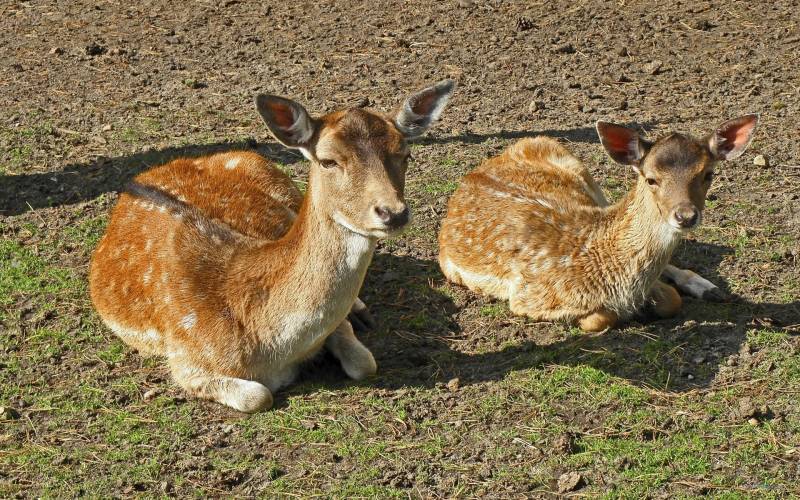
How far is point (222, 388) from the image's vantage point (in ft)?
19.2

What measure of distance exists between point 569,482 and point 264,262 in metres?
1.90

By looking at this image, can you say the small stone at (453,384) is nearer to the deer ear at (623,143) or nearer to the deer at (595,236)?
the deer at (595,236)

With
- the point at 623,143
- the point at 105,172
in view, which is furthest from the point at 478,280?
the point at 105,172

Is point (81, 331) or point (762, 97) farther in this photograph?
point (762, 97)

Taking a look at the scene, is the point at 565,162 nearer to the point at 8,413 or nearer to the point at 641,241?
the point at 641,241

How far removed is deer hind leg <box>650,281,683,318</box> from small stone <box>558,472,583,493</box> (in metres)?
1.79

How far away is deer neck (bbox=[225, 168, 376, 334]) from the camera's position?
5.59 meters

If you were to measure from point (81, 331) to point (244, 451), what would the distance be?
1684 millimetres

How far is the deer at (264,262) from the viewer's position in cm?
552

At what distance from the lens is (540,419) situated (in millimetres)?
5684

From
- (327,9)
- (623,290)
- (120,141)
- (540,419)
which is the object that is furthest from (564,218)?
(327,9)

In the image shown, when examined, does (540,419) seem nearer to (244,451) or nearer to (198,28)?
(244,451)

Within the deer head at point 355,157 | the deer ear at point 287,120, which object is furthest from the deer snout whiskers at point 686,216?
the deer ear at point 287,120

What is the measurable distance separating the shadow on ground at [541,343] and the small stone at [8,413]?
149 cm
